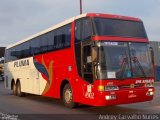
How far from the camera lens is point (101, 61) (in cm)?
1174

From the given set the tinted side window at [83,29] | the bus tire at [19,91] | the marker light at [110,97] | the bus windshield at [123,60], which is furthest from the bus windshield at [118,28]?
the bus tire at [19,91]

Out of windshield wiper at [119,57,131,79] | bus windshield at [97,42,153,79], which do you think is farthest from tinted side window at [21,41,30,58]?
windshield wiper at [119,57,131,79]

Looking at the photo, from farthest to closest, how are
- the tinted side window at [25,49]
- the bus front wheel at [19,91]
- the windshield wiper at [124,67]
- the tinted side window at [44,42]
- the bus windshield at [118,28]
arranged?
the bus front wheel at [19,91], the tinted side window at [25,49], the tinted side window at [44,42], the bus windshield at [118,28], the windshield wiper at [124,67]

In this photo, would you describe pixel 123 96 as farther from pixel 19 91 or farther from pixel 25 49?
pixel 19 91

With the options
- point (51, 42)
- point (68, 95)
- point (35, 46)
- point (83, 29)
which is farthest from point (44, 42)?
point (83, 29)

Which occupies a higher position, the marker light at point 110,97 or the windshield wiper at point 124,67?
the windshield wiper at point 124,67

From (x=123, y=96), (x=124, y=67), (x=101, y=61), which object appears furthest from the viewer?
(x=124, y=67)

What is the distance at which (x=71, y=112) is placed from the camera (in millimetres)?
13062

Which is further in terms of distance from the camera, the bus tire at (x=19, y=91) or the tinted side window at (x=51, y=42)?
the bus tire at (x=19, y=91)

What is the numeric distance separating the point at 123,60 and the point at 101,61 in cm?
88

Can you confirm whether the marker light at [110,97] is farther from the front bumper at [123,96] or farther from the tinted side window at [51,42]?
the tinted side window at [51,42]

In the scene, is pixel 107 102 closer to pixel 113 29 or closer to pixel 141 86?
pixel 141 86

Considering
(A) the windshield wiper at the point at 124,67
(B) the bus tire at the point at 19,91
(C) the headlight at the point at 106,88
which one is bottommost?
(B) the bus tire at the point at 19,91

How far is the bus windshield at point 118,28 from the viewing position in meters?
12.3
